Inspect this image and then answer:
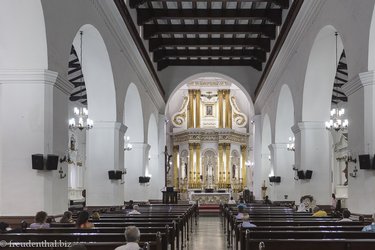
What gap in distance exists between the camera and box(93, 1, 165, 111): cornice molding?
14.3 metres

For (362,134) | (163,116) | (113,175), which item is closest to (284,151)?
(113,175)

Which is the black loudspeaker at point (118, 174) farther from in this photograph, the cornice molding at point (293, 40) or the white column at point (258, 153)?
the white column at point (258, 153)

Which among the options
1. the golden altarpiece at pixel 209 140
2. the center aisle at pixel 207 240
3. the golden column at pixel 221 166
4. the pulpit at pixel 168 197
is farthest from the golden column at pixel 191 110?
the center aisle at pixel 207 240

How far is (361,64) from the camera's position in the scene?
34.0 feet

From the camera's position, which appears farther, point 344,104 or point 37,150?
point 344,104

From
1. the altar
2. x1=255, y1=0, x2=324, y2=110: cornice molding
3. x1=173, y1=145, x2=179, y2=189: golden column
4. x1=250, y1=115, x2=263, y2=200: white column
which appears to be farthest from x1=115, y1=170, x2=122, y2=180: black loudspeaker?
x1=173, y1=145, x2=179, y2=189: golden column

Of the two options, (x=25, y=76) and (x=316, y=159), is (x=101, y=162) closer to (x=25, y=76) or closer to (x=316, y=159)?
(x=316, y=159)

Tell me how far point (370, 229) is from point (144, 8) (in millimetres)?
14217

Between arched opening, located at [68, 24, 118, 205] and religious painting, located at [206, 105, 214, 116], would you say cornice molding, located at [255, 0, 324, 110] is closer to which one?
arched opening, located at [68, 24, 118, 205]

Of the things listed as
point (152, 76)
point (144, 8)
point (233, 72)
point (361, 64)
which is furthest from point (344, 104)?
point (361, 64)

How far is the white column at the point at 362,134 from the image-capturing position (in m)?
10.1

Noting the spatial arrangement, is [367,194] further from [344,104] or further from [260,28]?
[344,104]

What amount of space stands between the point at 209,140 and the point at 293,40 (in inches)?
948

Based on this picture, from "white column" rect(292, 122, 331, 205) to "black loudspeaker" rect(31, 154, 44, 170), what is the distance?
9.21 m
